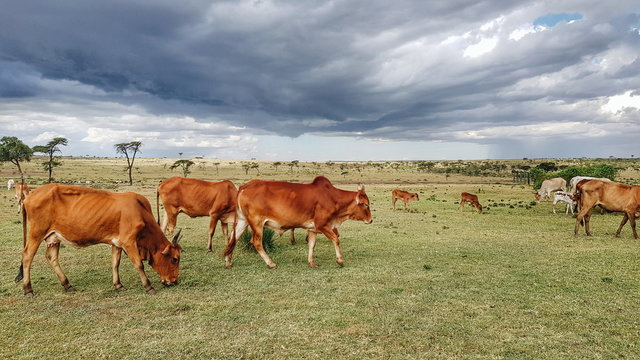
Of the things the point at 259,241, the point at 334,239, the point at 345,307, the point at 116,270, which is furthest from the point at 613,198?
the point at 116,270

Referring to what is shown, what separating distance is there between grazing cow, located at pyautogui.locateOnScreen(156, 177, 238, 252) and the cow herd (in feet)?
0.12

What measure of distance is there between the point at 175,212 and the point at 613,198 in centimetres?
1921

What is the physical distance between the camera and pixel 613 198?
1731 centimetres

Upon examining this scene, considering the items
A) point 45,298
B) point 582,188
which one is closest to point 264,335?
point 45,298

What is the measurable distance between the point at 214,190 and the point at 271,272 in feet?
16.8

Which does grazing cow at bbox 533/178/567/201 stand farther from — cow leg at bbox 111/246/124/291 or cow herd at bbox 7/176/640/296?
cow leg at bbox 111/246/124/291

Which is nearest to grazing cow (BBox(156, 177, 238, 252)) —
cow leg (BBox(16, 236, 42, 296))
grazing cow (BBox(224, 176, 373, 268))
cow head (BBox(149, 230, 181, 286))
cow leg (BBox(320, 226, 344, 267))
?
grazing cow (BBox(224, 176, 373, 268))

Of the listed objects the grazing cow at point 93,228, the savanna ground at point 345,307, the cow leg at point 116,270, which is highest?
the grazing cow at point 93,228

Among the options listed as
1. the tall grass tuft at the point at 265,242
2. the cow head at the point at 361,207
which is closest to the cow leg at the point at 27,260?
the tall grass tuft at the point at 265,242

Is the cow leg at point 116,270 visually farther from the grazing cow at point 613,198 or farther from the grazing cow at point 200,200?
the grazing cow at point 613,198

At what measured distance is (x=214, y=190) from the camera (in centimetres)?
1484

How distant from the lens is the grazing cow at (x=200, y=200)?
1455 centimetres

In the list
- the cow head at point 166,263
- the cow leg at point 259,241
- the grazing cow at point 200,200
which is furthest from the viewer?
the grazing cow at point 200,200

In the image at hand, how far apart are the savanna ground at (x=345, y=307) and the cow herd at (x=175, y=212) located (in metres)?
0.78
